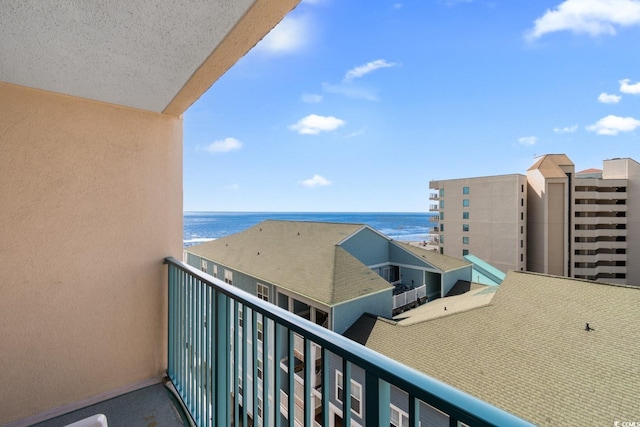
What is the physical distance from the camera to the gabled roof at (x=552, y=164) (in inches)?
765

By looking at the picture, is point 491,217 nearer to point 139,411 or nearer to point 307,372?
point 139,411

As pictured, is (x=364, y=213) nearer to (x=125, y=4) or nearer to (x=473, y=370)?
(x=473, y=370)

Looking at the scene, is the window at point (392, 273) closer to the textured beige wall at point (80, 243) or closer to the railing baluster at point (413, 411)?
the textured beige wall at point (80, 243)

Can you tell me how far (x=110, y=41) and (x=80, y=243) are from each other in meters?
1.14

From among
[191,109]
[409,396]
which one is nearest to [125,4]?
[191,109]

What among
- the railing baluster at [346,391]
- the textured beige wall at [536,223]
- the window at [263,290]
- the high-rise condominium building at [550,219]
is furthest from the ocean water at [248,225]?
the railing baluster at [346,391]

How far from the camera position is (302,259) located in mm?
9633

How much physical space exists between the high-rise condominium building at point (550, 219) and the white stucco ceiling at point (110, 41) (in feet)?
74.4

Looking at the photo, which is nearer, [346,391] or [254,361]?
[346,391]

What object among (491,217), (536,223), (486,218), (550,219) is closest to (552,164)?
(550,219)

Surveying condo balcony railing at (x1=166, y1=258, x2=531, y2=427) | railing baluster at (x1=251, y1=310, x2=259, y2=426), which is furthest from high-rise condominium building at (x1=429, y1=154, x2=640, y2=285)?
railing baluster at (x1=251, y1=310, x2=259, y2=426)

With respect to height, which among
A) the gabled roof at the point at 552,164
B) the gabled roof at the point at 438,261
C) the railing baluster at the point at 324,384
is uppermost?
the gabled roof at the point at 552,164

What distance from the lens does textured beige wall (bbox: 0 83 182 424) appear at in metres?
1.45

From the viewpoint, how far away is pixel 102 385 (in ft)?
5.50
